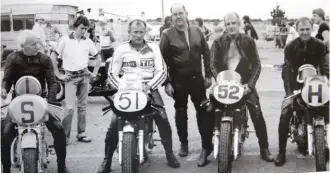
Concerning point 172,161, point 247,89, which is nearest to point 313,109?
point 247,89

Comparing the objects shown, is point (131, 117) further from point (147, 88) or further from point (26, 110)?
point (26, 110)

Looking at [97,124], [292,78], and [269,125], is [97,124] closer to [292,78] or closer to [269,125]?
[269,125]

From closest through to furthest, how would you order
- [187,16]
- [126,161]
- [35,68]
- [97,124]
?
[126,161], [35,68], [187,16], [97,124]

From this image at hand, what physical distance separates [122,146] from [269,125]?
284 cm

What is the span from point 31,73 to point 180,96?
58.9 inches

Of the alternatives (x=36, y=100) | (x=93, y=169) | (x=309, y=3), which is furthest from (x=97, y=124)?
(x=309, y=3)

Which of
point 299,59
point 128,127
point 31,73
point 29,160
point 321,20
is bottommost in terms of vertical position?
point 29,160

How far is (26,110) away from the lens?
4008 mm

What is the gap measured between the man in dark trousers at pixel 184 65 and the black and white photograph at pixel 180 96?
0.03 ft

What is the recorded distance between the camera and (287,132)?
470 cm

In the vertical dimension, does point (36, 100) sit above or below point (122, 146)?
above

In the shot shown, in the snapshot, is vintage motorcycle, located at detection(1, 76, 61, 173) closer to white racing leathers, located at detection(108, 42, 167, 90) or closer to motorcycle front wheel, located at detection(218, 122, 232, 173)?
white racing leathers, located at detection(108, 42, 167, 90)

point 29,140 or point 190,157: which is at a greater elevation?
point 29,140

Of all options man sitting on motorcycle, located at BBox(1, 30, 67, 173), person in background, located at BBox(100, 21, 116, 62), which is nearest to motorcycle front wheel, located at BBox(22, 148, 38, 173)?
man sitting on motorcycle, located at BBox(1, 30, 67, 173)
